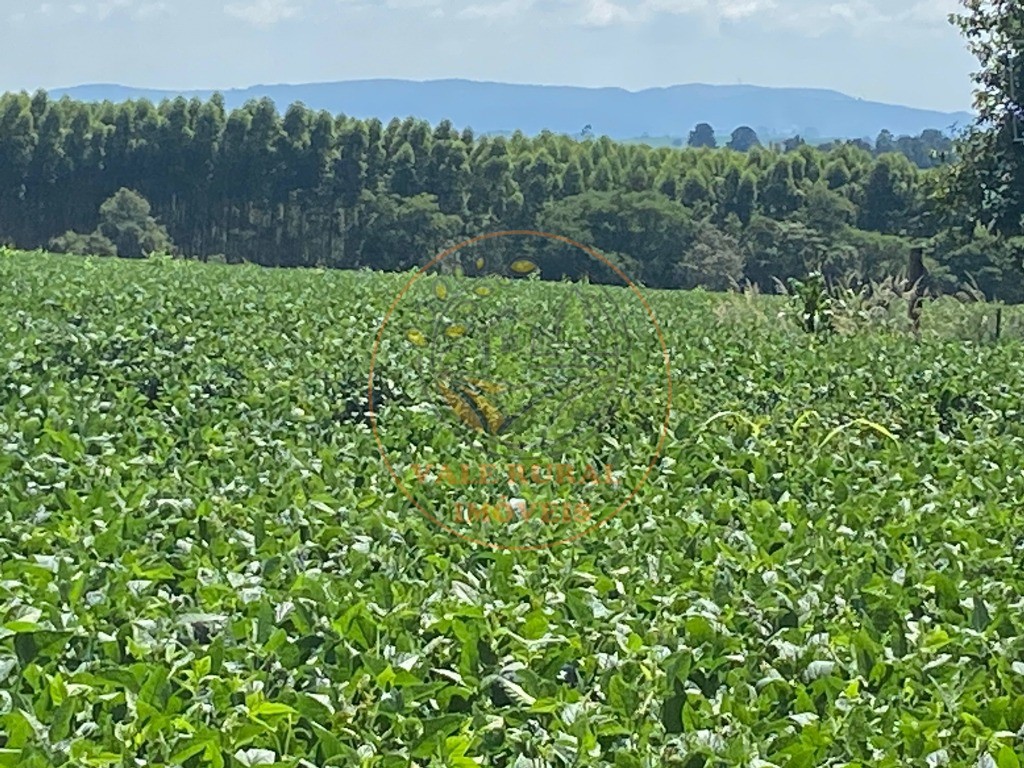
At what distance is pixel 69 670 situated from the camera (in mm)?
2771

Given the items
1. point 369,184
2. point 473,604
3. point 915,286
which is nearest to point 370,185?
point 369,184

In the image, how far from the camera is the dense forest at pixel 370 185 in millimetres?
56312

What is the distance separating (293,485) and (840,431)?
2836 mm

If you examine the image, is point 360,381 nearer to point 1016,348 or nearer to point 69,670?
point 69,670

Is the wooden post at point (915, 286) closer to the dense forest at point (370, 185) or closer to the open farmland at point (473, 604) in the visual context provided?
the open farmland at point (473, 604)

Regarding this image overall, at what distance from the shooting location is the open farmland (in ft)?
8.27

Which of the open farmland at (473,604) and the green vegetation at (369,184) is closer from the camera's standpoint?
the open farmland at (473,604)

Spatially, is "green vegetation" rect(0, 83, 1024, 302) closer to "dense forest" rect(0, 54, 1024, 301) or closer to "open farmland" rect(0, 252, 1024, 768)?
"dense forest" rect(0, 54, 1024, 301)

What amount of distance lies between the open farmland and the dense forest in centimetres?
4780

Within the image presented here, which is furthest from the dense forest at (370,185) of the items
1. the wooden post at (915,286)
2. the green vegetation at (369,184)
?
the wooden post at (915,286)

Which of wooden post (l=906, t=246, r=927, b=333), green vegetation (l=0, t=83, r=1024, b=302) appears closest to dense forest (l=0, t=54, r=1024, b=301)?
green vegetation (l=0, t=83, r=1024, b=302)

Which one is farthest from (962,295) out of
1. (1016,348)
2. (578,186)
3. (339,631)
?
(578,186)

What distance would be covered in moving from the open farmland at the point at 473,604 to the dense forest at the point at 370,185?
47.8 m

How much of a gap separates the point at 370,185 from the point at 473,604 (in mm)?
60808
